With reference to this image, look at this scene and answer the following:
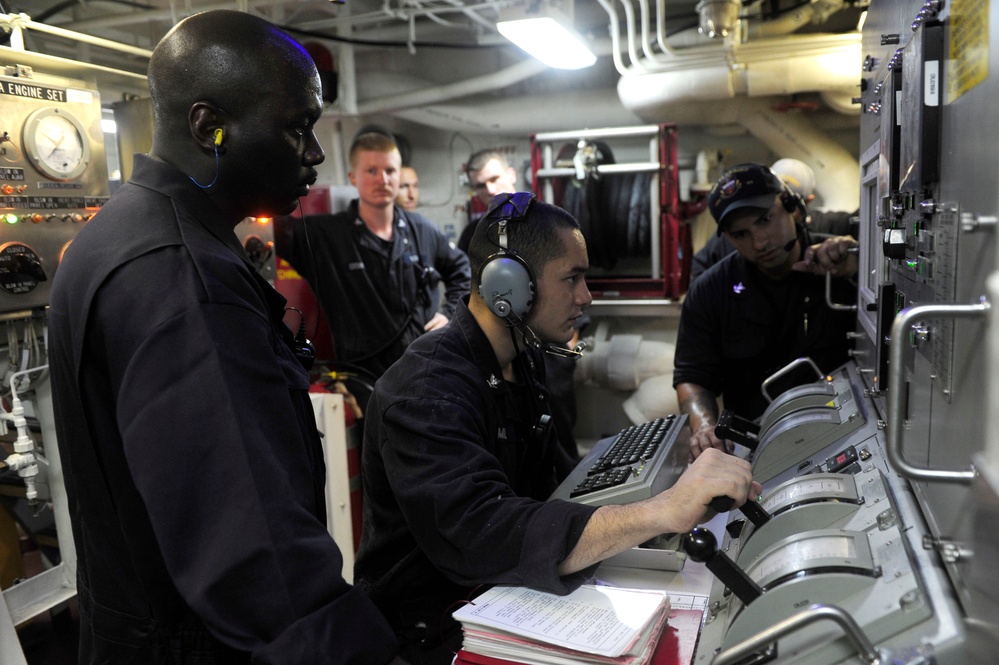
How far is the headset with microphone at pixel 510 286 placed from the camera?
60.5 inches

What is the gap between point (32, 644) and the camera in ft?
9.60

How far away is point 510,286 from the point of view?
60.4 inches

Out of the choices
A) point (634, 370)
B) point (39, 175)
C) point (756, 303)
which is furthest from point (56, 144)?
point (634, 370)

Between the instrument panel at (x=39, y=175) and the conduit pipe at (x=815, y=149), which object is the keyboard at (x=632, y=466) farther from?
the conduit pipe at (x=815, y=149)

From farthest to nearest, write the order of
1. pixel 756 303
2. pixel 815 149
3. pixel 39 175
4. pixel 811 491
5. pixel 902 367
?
pixel 815 149 → pixel 39 175 → pixel 756 303 → pixel 811 491 → pixel 902 367

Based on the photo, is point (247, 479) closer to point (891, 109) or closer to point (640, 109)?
point (891, 109)

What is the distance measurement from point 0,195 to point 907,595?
2.80 meters

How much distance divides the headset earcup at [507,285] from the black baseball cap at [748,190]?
3.50ft

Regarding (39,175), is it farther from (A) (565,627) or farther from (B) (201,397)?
(A) (565,627)

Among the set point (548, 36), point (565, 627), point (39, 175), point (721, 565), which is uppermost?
point (548, 36)

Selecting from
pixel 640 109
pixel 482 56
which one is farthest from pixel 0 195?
pixel 482 56

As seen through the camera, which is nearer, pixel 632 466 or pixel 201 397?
pixel 201 397

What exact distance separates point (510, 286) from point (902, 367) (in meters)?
0.84

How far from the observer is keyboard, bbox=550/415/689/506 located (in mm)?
1440
